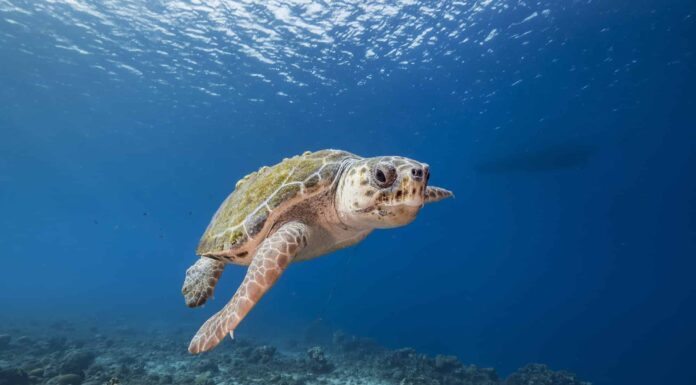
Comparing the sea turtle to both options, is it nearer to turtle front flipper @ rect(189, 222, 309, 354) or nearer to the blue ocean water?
turtle front flipper @ rect(189, 222, 309, 354)

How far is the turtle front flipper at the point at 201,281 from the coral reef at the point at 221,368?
3818 millimetres

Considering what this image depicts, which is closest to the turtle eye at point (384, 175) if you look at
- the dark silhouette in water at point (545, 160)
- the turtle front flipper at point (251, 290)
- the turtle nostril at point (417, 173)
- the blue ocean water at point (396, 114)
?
the turtle nostril at point (417, 173)

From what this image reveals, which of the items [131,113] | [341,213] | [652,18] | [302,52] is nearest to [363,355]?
[341,213]

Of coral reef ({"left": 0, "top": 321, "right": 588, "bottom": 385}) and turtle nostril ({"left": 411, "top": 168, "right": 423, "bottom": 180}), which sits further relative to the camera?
coral reef ({"left": 0, "top": 321, "right": 588, "bottom": 385})

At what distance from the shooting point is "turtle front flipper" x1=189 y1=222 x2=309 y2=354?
2461 mm

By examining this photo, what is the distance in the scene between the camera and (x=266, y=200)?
3414mm

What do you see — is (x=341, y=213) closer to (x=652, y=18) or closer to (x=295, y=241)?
(x=295, y=241)

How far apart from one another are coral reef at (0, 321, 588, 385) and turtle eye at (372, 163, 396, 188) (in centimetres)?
657

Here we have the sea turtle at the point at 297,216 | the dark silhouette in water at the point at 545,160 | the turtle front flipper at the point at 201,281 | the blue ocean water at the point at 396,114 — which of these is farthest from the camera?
the dark silhouette in water at the point at 545,160

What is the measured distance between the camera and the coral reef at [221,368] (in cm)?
747

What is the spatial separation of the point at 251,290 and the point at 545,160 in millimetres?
34896

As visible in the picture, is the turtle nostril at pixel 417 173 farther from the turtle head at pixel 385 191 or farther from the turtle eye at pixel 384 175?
the turtle eye at pixel 384 175

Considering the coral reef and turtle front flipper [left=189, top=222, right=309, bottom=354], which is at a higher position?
turtle front flipper [left=189, top=222, right=309, bottom=354]

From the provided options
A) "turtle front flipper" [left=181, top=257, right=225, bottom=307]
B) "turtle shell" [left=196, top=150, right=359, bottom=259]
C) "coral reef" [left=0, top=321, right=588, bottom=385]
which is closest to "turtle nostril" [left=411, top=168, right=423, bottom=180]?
"turtle shell" [left=196, top=150, right=359, bottom=259]
